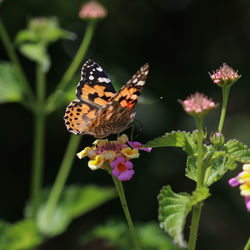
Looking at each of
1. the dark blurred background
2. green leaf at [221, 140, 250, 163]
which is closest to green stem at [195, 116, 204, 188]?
green leaf at [221, 140, 250, 163]

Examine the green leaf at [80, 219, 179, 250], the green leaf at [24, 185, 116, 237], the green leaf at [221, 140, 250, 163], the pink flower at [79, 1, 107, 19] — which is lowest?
the green leaf at [24, 185, 116, 237]

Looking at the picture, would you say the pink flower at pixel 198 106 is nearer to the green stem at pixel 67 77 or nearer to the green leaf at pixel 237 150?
the green leaf at pixel 237 150

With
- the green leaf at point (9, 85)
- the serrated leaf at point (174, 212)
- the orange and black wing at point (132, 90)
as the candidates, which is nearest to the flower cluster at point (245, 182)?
the serrated leaf at point (174, 212)

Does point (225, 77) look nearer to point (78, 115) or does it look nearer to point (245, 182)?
point (245, 182)

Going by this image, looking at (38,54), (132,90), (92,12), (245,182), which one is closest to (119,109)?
(132,90)

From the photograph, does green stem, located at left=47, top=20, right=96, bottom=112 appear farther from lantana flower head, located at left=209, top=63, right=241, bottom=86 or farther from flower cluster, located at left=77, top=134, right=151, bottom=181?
lantana flower head, located at left=209, top=63, right=241, bottom=86
